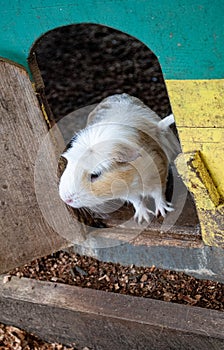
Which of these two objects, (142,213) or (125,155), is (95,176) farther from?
(142,213)

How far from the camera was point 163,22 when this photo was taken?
6.52ft

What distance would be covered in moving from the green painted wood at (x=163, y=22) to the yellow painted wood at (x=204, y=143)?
0.22ft

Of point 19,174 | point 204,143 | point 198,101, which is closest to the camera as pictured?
point 198,101

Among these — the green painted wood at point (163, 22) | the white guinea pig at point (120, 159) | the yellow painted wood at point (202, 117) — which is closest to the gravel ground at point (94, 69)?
the white guinea pig at point (120, 159)

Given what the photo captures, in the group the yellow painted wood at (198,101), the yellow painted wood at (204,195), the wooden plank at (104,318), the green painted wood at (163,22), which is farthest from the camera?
the wooden plank at (104,318)

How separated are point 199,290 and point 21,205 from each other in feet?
3.35

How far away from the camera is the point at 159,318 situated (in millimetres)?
2604

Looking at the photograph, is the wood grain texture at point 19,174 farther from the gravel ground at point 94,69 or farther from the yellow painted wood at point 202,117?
the gravel ground at point 94,69

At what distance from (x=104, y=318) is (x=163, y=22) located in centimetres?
146

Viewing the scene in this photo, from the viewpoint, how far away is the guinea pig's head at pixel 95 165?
257 cm

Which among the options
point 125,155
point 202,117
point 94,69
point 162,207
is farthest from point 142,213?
point 94,69

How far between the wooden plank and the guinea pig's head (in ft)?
1.65

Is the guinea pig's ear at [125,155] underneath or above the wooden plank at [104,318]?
above

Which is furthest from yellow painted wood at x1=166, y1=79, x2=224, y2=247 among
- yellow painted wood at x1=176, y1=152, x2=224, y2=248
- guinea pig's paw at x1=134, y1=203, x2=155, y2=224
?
guinea pig's paw at x1=134, y1=203, x2=155, y2=224
